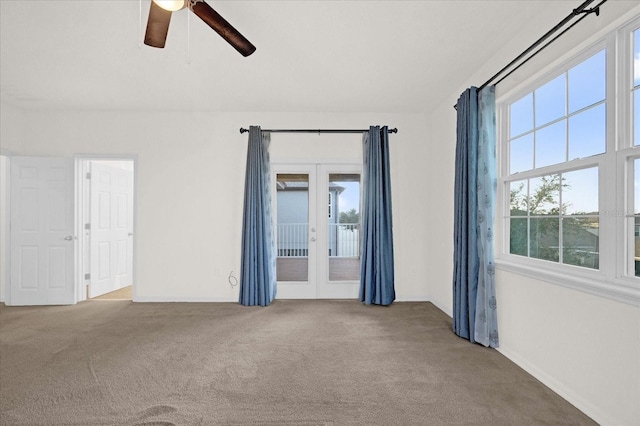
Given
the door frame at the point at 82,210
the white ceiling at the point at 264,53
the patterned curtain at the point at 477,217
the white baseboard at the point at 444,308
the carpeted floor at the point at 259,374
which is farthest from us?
the door frame at the point at 82,210

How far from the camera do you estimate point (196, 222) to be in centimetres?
419

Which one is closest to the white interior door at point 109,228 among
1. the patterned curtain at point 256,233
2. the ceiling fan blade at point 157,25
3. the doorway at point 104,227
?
the doorway at point 104,227

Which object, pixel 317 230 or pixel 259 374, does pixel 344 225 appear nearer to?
pixel 317 230

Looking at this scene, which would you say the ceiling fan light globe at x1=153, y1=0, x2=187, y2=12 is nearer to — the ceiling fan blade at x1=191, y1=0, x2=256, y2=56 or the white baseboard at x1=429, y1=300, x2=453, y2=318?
the ceiling fan blade at x1=191, y1=0, x2=256, y2=56

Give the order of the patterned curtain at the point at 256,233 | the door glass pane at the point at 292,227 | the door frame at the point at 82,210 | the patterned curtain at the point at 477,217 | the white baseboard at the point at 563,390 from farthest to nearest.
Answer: the door glass pane at the point at 292,227
the door frame at the point at 82,210
the patterned curtain at the point at 256,233
the patterned curtain at the point at 477,217
the white baseboard at the point at 563,390

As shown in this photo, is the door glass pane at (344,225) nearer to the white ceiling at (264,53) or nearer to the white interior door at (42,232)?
the white ceiling at (264,53)

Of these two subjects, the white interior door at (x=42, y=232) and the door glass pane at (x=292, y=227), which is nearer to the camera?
the white interior door at (x=42, y=232)

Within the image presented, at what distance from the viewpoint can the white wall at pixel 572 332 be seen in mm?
1608

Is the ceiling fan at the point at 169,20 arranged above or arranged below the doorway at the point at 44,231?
above

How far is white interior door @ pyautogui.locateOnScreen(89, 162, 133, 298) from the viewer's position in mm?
4426

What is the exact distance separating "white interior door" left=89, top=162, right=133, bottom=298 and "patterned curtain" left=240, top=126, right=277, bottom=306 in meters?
2.31

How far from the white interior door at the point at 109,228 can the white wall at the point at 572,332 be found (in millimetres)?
5175

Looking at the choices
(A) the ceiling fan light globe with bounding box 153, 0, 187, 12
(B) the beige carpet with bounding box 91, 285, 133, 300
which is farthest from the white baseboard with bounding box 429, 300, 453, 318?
(B) the beige carpet with bounding box 91, 285, 133, 300

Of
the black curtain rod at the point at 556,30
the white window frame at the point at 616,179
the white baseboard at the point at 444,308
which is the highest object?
the black curtain rod at the point at 556,30
